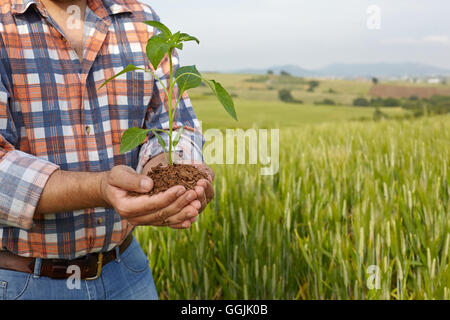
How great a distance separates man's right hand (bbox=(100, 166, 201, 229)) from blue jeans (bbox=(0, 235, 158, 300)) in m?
0.31

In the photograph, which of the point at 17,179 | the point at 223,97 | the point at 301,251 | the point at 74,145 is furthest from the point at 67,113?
the point at 301,251

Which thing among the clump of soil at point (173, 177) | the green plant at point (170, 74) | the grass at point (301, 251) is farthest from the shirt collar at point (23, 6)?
the grass at point (301, 251)

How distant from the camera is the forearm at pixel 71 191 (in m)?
0.83

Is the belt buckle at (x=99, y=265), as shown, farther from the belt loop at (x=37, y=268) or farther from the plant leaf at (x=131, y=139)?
the plant leaf at (x=131, y=139)

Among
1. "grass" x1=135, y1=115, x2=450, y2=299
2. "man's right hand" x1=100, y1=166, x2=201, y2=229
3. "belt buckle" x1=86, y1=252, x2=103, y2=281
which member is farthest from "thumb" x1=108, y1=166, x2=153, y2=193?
"grass" x1=135, y1=115, x2=450, y2=299

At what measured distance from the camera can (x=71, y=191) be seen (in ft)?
2.74

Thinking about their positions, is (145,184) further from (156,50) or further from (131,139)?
(156,50)

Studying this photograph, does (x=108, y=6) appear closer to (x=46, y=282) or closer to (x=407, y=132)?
(x=46, y=282)

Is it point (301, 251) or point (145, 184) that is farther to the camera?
point (301, 251)

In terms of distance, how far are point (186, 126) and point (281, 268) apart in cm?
78

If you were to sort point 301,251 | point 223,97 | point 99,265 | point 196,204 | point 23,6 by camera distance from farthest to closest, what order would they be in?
point 301,251, point 99,265, point 23,6, point 196,204, point 223,97

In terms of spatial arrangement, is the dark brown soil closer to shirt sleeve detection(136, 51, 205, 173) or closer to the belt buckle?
shirt sleeve detection(136, 51, 205, 173)

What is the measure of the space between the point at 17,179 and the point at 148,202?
0.26 m

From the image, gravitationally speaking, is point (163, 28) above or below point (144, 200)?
above
